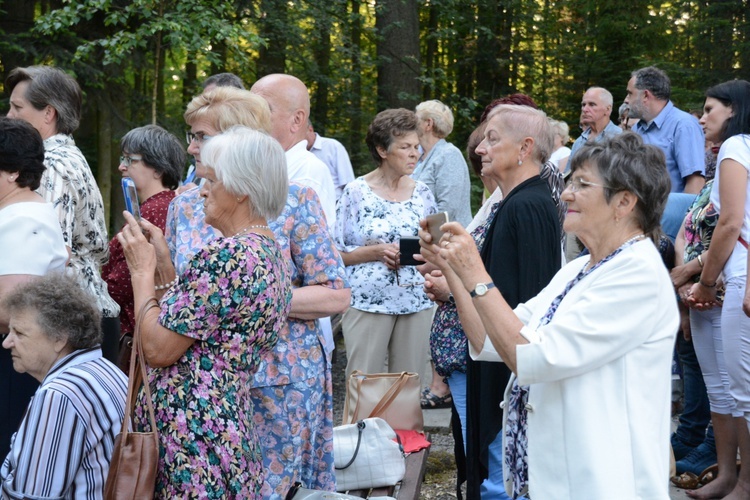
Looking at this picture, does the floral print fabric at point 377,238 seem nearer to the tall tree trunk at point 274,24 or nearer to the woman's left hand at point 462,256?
the woman's left hand at point 462,256

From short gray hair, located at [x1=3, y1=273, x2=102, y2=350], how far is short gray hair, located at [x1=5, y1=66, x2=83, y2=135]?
140 centimetres

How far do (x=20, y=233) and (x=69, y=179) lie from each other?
0.64 metres

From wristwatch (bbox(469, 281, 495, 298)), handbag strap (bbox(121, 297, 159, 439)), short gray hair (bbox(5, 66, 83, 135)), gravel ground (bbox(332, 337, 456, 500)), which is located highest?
short gray hair (bbox(5, 66, 83, 135))

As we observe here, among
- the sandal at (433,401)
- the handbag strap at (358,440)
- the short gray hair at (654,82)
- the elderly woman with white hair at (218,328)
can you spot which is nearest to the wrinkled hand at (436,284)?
the handbag strap at (358,440)

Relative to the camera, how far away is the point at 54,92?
13.8 ft

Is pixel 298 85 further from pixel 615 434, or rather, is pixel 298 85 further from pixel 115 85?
pixel 115 85

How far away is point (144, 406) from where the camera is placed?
2.50m

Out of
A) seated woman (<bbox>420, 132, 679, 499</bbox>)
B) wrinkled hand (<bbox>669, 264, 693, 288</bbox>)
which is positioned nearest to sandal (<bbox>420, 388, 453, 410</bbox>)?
wrinkled hand (<bbox>669, 264, 693, 288</bbox>)

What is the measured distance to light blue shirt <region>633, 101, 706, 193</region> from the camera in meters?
6.10

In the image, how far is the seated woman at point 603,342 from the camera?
2287mm

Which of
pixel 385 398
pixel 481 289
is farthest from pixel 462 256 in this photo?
pixel 385 398

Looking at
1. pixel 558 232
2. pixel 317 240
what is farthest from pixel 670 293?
pixel 317 240

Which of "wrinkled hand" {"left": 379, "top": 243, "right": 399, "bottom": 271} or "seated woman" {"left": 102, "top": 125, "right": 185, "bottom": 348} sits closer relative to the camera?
"seated woman" {"left": 102, "top": 125, "right": 185, "bottom": 348}

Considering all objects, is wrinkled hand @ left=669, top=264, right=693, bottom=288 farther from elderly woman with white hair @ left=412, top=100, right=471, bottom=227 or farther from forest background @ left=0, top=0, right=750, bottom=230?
forest background @ left=0, top=0, right=750, bottom=230
